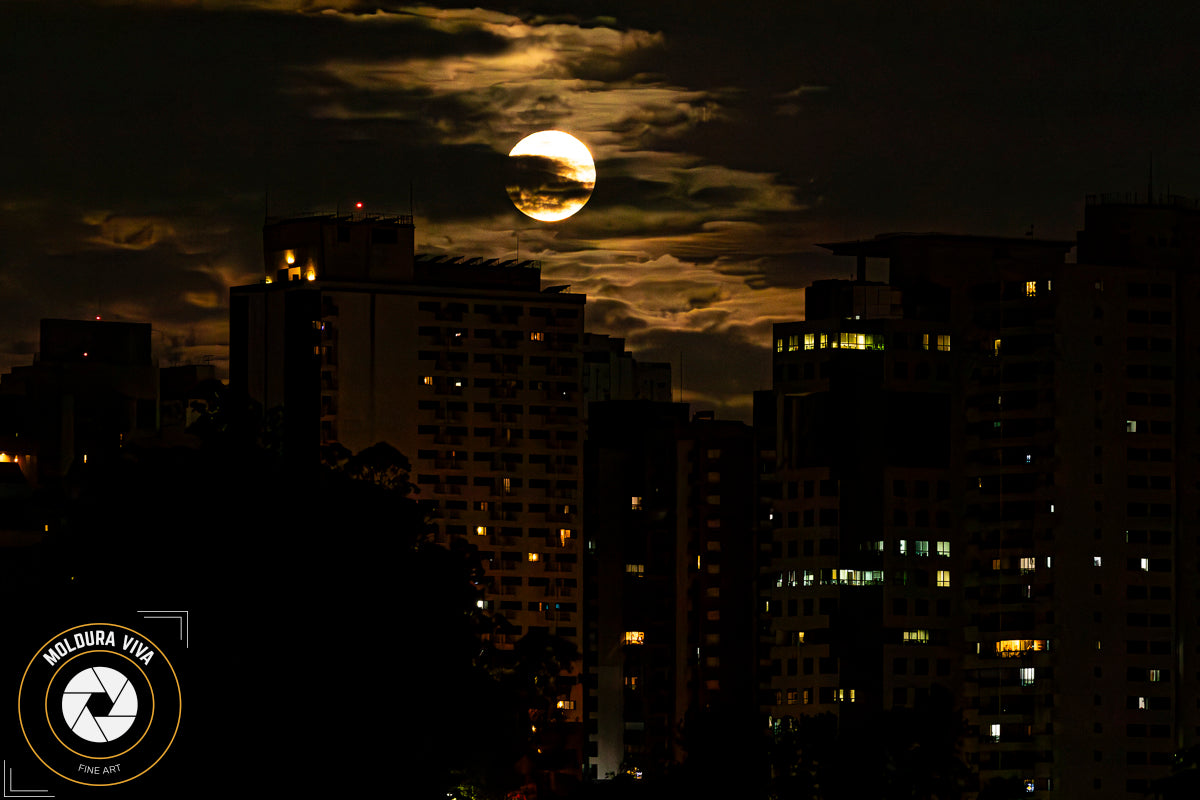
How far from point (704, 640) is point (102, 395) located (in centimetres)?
3732

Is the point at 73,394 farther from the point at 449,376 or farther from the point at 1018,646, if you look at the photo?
the point at 1018,646

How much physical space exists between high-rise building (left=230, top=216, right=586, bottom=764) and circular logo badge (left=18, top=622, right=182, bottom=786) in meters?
96.8

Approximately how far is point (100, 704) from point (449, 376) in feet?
344

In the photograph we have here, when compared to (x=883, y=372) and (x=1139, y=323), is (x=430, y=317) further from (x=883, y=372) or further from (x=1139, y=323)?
(x=1139, y=323)

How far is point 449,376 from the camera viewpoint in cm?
13238

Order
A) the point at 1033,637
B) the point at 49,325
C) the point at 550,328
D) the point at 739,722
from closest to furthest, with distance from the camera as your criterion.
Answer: the point at 739,722
the point at 1033,637
the point at 550,328
the point at 49,325

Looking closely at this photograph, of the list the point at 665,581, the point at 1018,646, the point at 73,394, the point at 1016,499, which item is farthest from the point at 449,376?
the point at 1018,646

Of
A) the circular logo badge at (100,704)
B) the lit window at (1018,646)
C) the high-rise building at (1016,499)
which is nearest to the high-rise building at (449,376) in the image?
the high-rise building at (1016,499)

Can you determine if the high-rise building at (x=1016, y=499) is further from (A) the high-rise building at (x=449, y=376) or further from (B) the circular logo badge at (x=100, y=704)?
(B) the circular logo badge at (x=100, y=704)

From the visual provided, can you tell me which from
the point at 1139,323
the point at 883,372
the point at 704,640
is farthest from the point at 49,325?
the point at 1139,323

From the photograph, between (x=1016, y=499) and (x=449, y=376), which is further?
(x=449, y=376)

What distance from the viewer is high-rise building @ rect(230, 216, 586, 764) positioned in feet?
420

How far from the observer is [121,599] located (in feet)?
124

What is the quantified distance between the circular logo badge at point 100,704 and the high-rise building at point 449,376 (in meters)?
96.8
